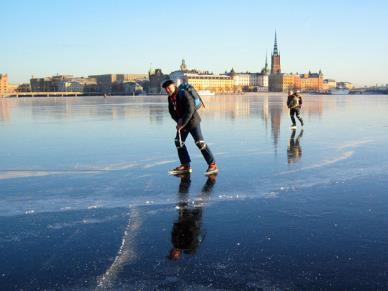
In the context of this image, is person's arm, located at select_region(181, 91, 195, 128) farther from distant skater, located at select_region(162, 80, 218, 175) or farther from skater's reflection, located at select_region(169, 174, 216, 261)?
skater's reflection, located at select_region(169, 174, 216, 261)

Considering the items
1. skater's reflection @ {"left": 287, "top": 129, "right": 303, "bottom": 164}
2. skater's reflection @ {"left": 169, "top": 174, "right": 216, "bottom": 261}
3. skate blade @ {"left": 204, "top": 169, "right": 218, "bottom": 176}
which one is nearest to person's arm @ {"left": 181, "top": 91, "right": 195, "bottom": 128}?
skate blade @ {"left": 204, "top": 169, "right": 218, "bottom": 176}

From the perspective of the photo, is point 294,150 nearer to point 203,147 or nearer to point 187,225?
point 203,147

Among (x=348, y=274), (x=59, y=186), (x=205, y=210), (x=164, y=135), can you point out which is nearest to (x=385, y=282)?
(x=348, y=274)

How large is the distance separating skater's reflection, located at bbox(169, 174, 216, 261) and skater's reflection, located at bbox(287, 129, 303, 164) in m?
2.78

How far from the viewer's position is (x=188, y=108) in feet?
22.1

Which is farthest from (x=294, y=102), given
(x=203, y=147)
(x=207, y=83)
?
(x=207, y=83)

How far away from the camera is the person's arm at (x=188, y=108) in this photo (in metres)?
6.73

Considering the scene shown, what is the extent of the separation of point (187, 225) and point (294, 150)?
5.50 metres

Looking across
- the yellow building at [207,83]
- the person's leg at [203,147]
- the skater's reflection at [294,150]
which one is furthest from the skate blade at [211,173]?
the yellow building at [207,83]

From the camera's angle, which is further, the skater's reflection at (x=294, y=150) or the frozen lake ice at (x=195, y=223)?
the skater's reflection at (x=294, y=150)

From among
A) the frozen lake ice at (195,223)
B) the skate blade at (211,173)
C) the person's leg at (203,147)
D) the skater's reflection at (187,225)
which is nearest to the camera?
the frozen lake ice at (195,223)

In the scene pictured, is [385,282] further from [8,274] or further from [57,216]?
[57,216]

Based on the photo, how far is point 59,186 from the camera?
19.3ft

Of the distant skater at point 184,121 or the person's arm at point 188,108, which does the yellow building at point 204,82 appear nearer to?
the distant skater at point 184,121
